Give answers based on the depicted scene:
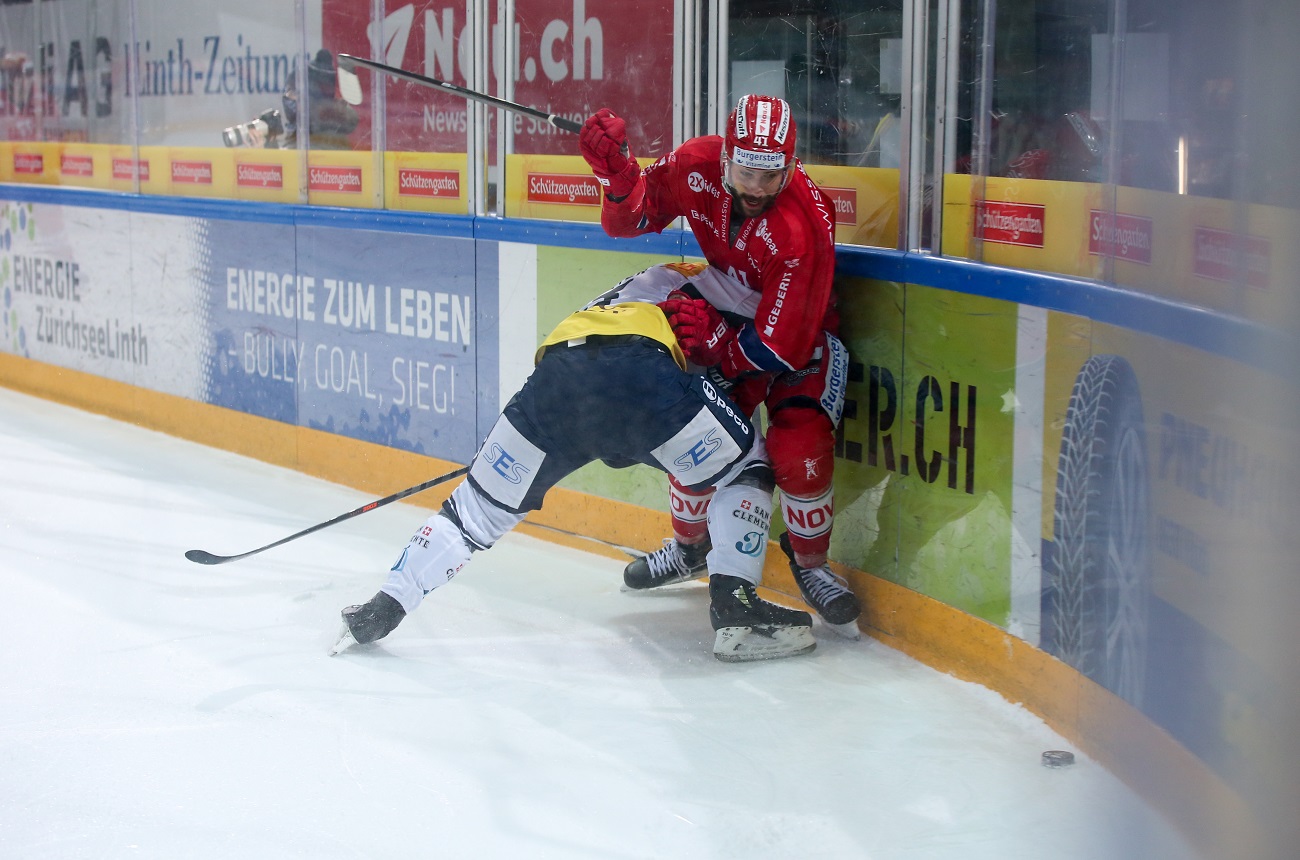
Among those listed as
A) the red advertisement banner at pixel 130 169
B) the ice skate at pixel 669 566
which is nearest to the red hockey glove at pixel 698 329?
the ice skate at pixel 669 566

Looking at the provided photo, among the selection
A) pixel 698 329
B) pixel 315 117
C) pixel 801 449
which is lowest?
pixel 801 449

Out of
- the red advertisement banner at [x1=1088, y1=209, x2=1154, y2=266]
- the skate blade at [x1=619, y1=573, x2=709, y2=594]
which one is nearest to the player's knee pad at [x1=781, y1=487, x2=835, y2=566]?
Answer: the skate blade at [x1=619, y1=573, x2=709, y2=594]

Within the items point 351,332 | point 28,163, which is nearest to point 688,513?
point 351,332

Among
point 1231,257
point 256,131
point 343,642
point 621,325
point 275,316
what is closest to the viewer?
point 1231,257

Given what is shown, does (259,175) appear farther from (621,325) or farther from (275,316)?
(621,325)

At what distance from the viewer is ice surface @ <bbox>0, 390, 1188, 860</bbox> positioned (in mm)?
2301

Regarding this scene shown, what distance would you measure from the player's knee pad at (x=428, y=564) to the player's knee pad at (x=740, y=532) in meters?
0.60

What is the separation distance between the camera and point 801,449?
333 centimetres

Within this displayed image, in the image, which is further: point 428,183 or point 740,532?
point 428,183

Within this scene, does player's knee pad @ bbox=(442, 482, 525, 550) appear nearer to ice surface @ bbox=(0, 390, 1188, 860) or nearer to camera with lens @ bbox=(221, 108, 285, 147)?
ice surface @ bbox=(0, 390, 1188, 860)

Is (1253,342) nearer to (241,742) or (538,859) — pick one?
(538,859)

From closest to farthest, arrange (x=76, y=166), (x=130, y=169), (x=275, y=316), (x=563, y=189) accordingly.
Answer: (x=563, y=189) < (x=275, y=316) < (x=130, y=169) < (x=76, y=166)

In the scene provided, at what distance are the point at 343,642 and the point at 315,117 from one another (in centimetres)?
284

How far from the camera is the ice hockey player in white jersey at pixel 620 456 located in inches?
118
